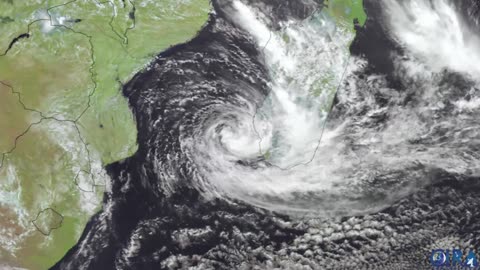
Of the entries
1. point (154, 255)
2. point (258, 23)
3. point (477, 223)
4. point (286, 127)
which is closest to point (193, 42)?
point (258, 23)

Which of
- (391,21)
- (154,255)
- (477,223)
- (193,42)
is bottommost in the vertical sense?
(154,255)

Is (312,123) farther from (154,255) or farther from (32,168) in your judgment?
(32,168)

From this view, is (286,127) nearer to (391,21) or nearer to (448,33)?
(391,21)

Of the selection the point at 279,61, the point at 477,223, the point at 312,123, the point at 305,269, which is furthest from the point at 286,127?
the point at 477,223

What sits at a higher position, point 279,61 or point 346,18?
point 346,18

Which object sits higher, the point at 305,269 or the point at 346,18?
the point at 346,18

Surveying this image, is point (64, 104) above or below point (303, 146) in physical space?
below
